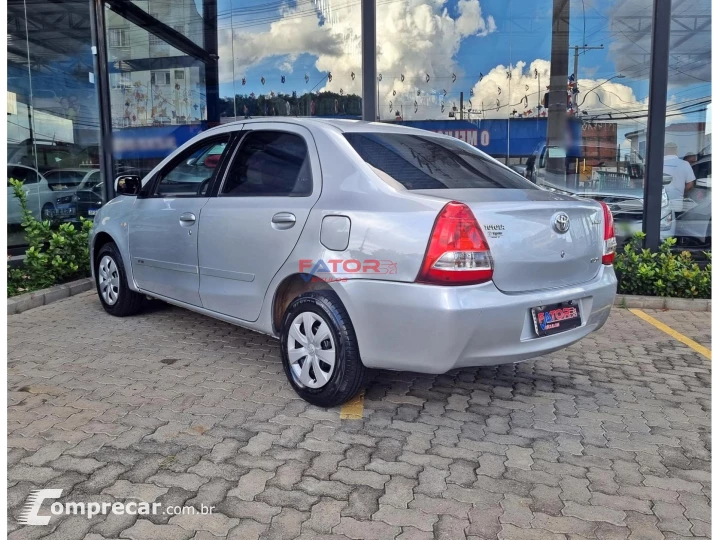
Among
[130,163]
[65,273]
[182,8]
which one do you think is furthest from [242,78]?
[65,273]

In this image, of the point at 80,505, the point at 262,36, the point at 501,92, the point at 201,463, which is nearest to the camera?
the point at 80,505

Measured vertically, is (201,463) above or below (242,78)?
below

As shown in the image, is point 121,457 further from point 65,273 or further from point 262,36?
point 262,36

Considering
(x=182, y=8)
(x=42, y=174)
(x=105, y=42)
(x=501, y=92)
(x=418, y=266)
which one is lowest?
(x=418, y=266)

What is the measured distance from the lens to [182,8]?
34.6 ft

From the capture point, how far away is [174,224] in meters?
4.53

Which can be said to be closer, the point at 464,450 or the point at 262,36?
the point at 464,450

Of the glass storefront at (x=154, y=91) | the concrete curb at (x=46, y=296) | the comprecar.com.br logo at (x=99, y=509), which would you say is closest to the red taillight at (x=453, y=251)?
the comprecar.com.br logo at (x=99, y=509)

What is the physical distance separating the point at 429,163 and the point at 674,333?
10.8 feet

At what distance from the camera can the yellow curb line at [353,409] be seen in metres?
3.45

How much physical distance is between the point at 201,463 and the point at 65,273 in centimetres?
484

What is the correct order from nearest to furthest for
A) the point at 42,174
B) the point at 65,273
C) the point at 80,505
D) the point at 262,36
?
the point at 80,505 → the point at 65,273 → the point at 42,174 → the point at 262,36

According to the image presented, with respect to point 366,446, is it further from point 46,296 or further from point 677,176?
point 677,176

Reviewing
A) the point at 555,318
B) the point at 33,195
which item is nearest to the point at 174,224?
the point at 555,318
